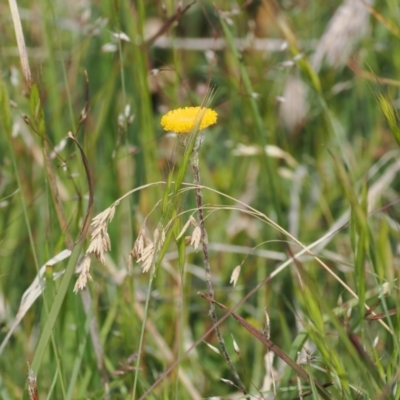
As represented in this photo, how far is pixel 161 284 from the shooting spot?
5.43ft

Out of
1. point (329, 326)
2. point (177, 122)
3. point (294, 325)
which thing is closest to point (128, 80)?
point (294, 325)

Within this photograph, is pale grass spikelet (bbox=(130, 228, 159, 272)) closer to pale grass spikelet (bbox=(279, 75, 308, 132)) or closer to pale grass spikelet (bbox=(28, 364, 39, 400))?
pale grass spikelet (bbox=(28, 364, 39, 400))

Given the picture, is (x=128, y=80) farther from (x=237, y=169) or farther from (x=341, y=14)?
(x=341, y=14)

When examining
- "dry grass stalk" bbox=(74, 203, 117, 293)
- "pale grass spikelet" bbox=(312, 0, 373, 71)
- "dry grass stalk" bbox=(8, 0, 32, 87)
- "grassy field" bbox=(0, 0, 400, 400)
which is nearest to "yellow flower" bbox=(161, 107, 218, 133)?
"grassy field" bbox=(0, 0, 400, 400)

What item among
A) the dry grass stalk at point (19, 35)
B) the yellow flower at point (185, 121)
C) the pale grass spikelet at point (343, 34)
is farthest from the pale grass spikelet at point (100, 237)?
the pale grass spikelet at point (343, 34)

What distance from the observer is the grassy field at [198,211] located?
3.25 ft

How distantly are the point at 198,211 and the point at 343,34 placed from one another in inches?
51.7

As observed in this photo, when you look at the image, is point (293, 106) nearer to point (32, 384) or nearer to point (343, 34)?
point (343, 34)

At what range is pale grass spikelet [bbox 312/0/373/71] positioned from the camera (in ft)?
6.75

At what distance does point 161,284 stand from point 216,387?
316 mm

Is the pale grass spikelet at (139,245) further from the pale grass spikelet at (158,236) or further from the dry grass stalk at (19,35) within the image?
the dry grass stalk at (19,35)

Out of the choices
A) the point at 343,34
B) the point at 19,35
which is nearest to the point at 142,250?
the point at 19,35

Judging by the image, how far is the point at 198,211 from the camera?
94 cm

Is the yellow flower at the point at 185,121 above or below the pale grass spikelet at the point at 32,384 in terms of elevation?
above
